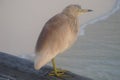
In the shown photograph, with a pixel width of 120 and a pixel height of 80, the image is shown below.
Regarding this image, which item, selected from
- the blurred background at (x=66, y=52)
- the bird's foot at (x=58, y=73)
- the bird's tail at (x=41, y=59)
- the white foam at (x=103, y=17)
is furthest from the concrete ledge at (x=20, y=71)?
the white foam at (x=103, y=17)

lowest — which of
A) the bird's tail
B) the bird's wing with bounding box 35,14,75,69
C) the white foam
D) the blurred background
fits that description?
the bird's tail

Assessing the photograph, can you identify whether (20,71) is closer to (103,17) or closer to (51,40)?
(51,40)

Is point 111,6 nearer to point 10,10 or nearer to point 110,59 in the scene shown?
point 110,59

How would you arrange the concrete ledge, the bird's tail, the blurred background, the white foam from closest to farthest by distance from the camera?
the bird's tail
the concrete ledge
the blurred background
the white foam

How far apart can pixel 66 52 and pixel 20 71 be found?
2.48 m

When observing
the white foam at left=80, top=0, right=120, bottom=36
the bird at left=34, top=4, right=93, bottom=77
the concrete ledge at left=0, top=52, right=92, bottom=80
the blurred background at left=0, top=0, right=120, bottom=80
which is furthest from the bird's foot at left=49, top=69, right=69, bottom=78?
the white foam at left=80, top=0, right=120, bottom=36

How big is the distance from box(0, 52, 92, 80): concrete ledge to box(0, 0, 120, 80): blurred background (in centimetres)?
186

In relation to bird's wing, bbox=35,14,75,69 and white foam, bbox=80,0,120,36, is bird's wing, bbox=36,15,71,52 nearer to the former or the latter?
bird's wing, bbox=35,14,75,69

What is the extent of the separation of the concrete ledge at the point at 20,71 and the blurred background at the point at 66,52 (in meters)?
1.86

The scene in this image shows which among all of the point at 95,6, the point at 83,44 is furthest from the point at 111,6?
the point at 83,44

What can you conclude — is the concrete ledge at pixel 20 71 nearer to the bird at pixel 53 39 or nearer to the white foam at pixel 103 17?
the bird at pixel 53 39

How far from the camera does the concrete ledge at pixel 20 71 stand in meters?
1.51

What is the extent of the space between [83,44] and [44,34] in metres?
2.87

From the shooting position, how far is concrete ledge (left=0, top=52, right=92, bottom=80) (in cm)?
151
